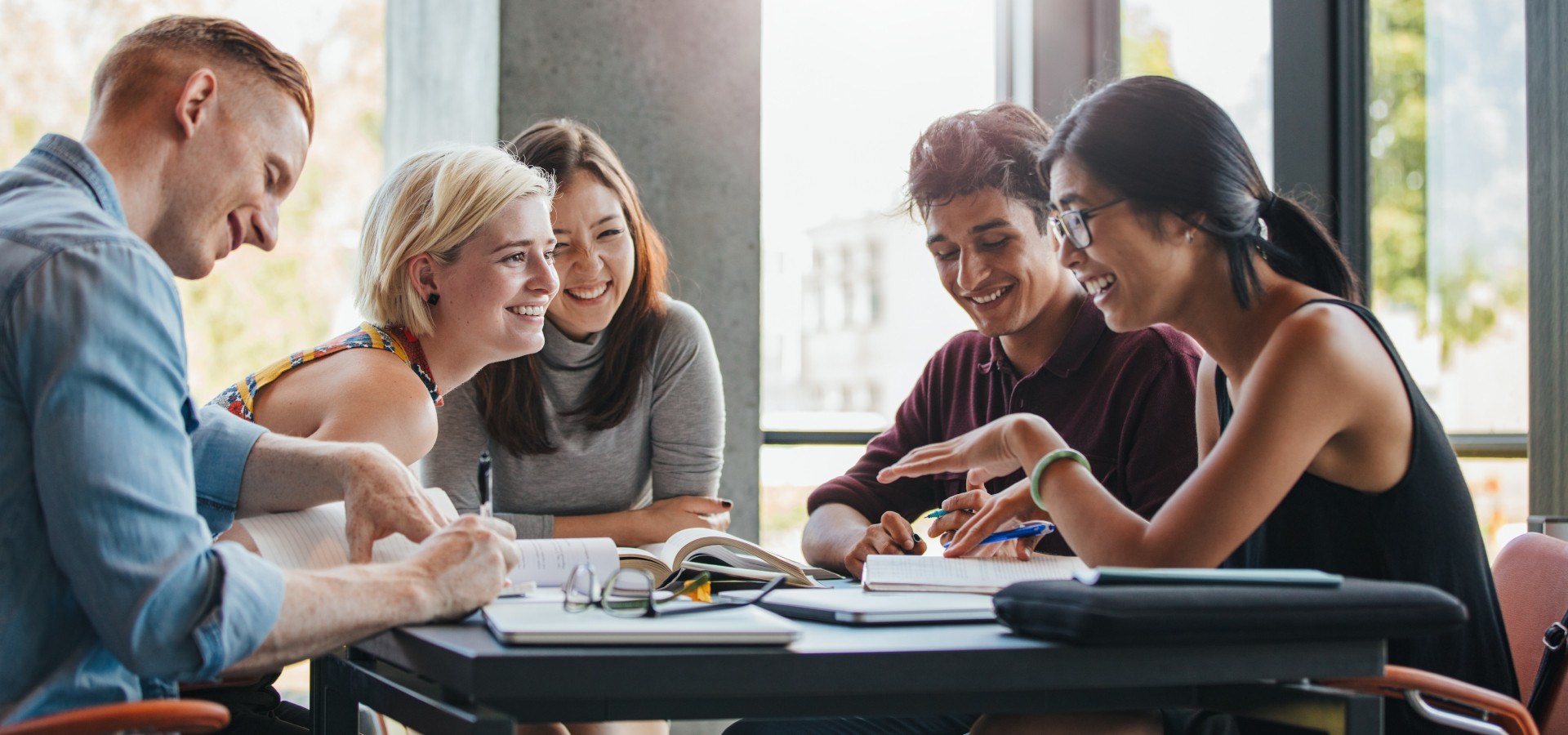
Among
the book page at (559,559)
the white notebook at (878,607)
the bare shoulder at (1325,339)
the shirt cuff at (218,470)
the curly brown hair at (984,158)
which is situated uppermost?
the curly brown hair at (984,158)

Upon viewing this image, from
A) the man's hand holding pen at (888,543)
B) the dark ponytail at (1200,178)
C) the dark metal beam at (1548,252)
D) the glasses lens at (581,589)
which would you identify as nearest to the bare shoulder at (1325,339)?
the dark ponytail at (1200,178)

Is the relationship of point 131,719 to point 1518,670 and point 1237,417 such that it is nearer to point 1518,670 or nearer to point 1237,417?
point 1237,417

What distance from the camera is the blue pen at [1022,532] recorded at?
4.95 feet

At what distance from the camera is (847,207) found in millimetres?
3805

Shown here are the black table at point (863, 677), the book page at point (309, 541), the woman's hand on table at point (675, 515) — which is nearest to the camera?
the black table at point (863, 677)

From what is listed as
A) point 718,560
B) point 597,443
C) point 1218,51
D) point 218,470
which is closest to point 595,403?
point 597,443

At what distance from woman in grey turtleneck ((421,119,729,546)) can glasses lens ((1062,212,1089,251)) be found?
114 cm

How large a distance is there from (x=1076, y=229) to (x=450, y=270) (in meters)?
1.16

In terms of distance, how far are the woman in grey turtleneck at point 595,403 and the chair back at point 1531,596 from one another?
1527 millimetres

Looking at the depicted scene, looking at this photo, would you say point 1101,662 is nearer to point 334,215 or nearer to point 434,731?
point 434,731

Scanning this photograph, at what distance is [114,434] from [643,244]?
67.5 inches

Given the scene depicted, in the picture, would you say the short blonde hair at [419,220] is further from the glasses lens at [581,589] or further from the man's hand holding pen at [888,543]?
the glasses lens at [581,589]

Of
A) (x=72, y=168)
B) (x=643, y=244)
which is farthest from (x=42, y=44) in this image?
(x=72, y=168)

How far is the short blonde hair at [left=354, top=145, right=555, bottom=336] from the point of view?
1.96m
